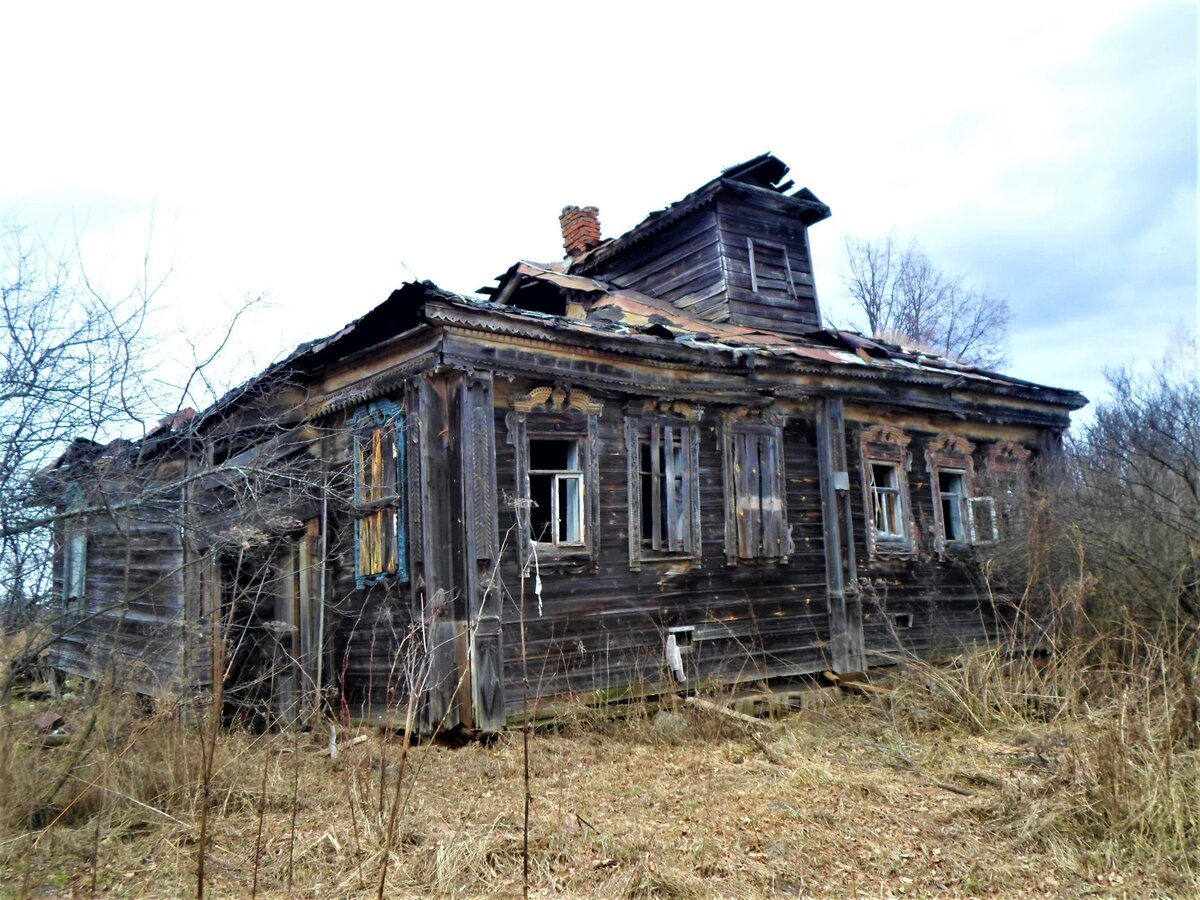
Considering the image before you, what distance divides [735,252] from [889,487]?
182 inches

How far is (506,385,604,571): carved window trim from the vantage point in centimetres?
971

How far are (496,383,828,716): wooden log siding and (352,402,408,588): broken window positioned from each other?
1.07 metres

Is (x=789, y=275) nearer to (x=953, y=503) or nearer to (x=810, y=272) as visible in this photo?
(x=810, y=272)

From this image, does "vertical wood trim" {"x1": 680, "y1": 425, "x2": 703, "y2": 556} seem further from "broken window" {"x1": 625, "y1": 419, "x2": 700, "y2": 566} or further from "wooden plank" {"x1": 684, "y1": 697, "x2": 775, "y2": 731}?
"wooden plank" {"x1": 684, "y1": 697, "x2": 775, "y2": 731}

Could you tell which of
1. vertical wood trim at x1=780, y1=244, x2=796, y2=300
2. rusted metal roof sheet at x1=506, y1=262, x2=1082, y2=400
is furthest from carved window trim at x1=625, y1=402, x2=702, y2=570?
vertical wood trim at x1=780, y1=244, x2=796, y2=300

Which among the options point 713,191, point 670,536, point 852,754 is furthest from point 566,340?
point 713,191

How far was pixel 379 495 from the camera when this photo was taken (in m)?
9.90

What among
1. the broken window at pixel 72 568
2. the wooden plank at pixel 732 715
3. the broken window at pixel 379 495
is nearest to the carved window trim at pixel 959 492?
the wooden plank at pixel 732 715

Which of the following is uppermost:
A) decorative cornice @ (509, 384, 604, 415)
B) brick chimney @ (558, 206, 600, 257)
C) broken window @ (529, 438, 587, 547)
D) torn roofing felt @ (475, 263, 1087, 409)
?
brick chimney @ (558, 206, 600, 257)

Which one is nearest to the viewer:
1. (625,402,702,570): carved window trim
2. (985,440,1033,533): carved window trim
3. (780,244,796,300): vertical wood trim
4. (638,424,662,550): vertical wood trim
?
(625,402,702,570): carved window trim

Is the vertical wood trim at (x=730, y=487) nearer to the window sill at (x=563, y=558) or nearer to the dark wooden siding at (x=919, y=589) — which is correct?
the window sill at (x=563, y=558)

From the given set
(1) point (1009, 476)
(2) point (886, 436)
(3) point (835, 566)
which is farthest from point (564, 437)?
(1) point (1009, 476)

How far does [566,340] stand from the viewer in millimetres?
9945

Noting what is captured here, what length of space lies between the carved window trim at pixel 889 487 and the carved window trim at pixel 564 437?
15.4 feet
